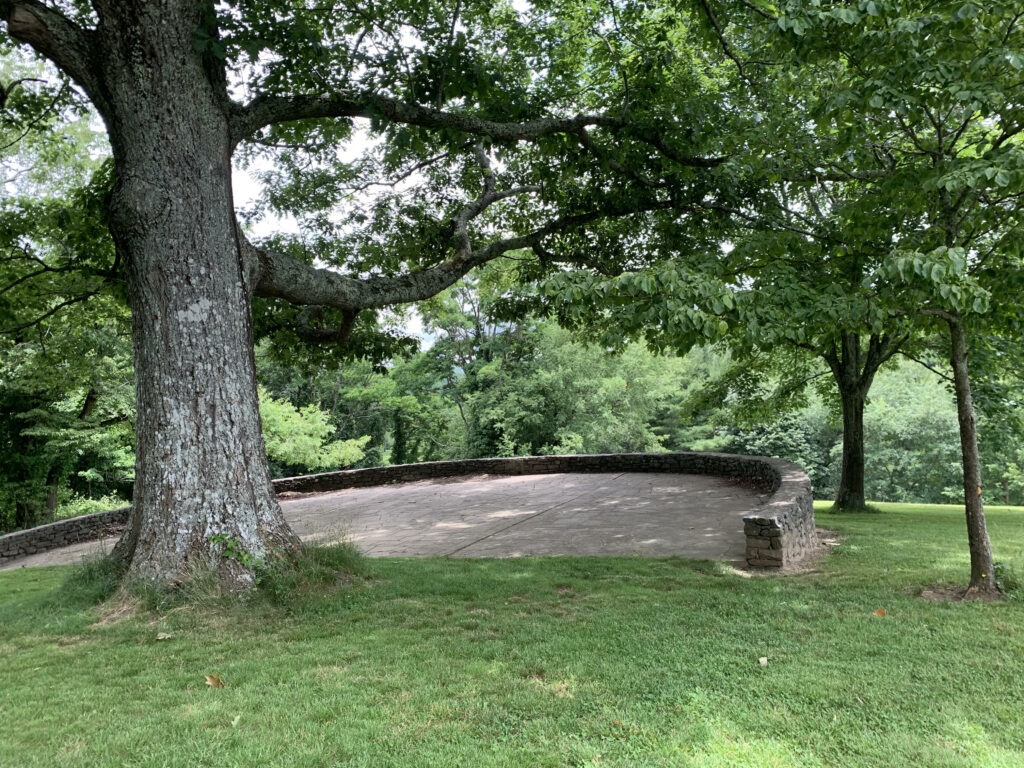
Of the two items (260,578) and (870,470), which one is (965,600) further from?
(870,470)

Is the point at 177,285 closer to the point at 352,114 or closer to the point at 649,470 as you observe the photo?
the point at 352,114

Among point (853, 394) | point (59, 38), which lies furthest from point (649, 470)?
point (59, 38)

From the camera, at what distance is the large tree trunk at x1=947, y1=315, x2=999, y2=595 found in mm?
4910

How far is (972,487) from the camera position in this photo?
5.02 meters

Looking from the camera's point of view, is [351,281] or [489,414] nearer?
[351,281]

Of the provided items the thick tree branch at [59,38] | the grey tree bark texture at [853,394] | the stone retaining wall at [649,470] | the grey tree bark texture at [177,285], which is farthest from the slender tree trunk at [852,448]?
the thick tree branch at [59,38]

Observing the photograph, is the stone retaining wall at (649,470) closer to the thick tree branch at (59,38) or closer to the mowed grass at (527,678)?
the mowed grass at (527,678)

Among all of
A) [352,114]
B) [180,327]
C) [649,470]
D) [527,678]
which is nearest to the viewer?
[527,678]

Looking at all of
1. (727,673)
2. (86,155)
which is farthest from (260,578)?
(86,155)

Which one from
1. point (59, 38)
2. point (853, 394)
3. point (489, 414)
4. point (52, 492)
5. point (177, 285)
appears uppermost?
point (59, 38)

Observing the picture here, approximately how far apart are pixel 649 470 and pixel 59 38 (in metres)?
13.4

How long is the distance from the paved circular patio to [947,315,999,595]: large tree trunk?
2.19 m

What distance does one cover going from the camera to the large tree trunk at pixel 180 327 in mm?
4855

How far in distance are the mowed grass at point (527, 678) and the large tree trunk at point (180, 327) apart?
2.15 feet
